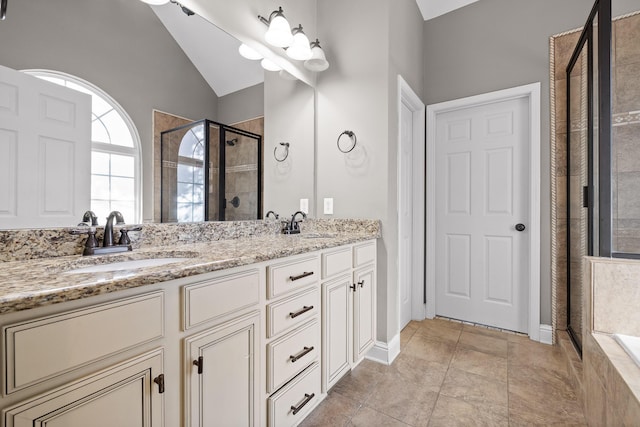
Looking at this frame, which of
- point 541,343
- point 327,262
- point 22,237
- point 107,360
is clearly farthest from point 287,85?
point 541,343

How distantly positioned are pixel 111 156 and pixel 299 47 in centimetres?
132

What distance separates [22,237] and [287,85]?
169 cm

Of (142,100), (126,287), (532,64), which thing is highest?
(532,64)

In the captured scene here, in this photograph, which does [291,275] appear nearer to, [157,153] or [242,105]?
[157,153]

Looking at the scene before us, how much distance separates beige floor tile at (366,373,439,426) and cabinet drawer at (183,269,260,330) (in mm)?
1032

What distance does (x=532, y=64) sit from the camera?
235 centimetres

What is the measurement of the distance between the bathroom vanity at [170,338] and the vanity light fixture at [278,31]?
1.26 metres

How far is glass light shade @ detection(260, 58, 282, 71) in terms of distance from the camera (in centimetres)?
189

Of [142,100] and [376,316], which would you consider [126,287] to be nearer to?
[142,100]

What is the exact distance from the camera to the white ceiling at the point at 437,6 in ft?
8.68

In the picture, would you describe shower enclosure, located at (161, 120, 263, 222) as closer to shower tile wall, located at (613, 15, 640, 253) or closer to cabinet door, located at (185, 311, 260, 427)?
cabinet door, located at (185, 311, 260, 427)

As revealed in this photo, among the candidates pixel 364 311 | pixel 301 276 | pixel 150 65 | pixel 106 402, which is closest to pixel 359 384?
pixel 364 311

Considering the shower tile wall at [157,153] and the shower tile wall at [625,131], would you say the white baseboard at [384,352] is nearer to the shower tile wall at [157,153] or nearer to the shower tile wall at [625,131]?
the shower tile wall at [625,131]

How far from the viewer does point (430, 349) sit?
7.20 feet
